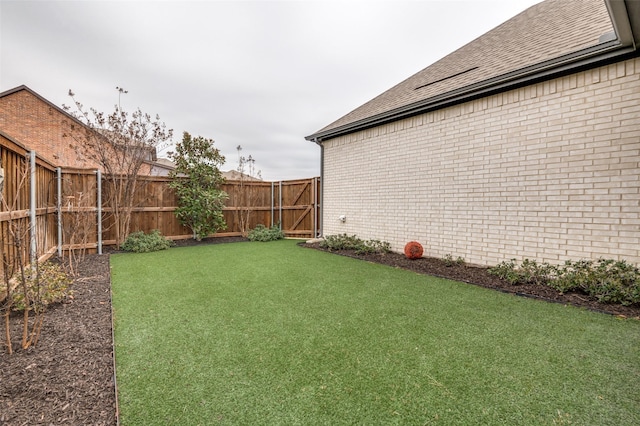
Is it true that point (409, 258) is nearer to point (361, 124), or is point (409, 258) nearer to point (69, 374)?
point (361, 124)

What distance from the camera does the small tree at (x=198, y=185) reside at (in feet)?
27.3

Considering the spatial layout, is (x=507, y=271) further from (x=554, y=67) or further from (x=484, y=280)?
(x=554, y=67)

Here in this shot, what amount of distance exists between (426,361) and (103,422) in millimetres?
2111

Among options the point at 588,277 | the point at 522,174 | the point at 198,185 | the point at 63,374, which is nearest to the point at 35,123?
the point at 198,185

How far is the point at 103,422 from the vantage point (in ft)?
4.93

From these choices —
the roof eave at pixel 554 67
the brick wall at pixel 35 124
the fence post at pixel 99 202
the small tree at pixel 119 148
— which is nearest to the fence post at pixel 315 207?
the roof eave at pixel 554 67

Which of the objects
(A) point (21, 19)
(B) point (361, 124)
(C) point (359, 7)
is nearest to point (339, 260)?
(B) point (361, 124)

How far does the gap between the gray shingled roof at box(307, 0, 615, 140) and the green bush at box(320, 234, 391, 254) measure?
3054 millimetres

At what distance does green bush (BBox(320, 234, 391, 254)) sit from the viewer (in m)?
6.66

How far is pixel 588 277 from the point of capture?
3.62 metres

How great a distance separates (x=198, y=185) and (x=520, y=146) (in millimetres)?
8133

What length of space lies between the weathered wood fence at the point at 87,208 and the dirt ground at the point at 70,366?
0.74 m

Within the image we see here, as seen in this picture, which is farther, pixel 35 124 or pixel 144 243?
pixel 35 124

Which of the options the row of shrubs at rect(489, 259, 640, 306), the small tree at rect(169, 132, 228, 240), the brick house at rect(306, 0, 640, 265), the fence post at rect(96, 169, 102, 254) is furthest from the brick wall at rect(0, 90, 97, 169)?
the row of shrubs at rect(489, 259, 640, 306)
